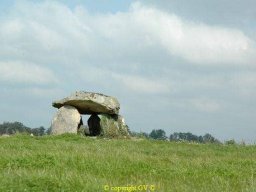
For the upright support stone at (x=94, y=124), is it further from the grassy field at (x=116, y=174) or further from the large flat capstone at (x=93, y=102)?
the grassy field at (x=116, y=174)

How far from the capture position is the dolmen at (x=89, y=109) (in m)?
29.6

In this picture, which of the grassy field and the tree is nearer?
the grassy field

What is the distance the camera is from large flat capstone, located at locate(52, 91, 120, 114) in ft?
98.0

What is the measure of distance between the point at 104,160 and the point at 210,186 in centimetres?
379

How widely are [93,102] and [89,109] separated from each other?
1264mm

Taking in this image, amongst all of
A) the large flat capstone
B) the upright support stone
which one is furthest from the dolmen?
the upright support stone

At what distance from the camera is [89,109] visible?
102 feet

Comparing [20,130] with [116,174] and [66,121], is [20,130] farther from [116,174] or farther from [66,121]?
[116,174]

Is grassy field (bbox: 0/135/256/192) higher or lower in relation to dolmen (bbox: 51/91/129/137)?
lower

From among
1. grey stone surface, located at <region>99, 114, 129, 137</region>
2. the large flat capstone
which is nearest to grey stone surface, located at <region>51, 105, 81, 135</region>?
the large flat capstone

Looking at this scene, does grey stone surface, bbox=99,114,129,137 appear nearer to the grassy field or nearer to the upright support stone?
the upright support stone

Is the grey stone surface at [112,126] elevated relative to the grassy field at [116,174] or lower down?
elevated

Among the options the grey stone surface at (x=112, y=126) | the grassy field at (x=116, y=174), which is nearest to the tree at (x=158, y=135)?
the grey stone surface at (x=112, y=126)

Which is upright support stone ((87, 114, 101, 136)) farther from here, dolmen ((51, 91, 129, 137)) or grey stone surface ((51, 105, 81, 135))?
grey stone surface ((51, 105, 81, 135))
